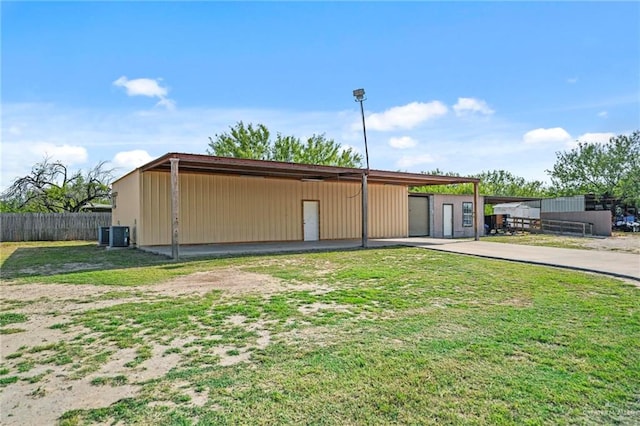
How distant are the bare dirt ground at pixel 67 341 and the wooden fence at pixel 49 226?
13.2 metres

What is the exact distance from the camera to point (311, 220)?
649 inches

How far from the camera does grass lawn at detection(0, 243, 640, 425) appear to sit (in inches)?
93.9

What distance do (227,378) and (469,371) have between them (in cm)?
175

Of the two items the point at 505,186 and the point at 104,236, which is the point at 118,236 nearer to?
the point at 104,236

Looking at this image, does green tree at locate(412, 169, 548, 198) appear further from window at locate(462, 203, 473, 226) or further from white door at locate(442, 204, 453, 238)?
white door at locate(442, 204, 453, 238)

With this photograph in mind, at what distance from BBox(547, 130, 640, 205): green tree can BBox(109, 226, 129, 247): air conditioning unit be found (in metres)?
30.3

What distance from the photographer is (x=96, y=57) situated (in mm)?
11023

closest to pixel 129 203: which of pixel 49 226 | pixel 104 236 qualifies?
pixel 104 236

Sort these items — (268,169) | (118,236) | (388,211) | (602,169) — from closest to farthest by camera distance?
1. (268,169)
2. (118,236)
3. (388,211)
4. (602,169)

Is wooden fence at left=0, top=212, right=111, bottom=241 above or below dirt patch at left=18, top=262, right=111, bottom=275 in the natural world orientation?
above

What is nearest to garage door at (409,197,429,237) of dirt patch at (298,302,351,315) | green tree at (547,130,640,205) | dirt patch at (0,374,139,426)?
dirt patch at (298,302,351,315)

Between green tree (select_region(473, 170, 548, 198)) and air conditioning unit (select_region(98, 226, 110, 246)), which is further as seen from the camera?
green tree (select_region(473, 170, 548, 198))

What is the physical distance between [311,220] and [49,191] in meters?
15.8

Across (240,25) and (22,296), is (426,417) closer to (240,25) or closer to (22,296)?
(22,296)
